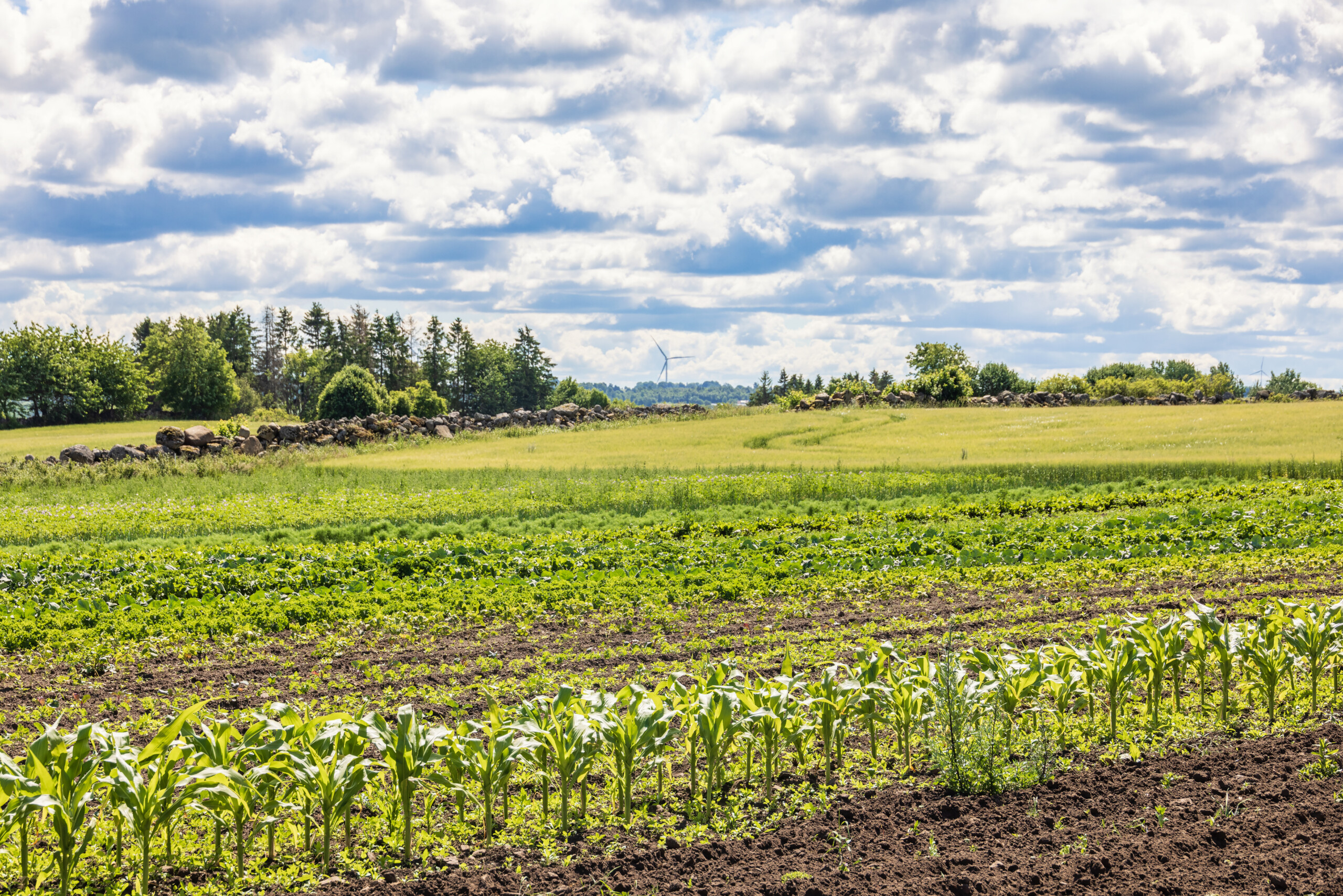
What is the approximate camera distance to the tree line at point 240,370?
7256 centimetres

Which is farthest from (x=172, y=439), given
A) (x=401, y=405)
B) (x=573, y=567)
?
(x=401, y=405)

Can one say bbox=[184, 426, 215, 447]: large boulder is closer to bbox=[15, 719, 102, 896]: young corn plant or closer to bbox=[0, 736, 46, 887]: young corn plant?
bbox=[0, 736, 46, 887]: young corn plant

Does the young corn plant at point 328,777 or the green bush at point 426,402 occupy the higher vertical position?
the green bush at point 426,402

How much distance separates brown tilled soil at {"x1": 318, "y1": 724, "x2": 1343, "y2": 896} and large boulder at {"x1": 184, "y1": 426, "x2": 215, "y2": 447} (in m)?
42.4

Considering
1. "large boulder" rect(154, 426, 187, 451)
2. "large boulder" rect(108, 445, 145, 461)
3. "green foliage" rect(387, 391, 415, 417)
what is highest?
"green foliage" rect(387, 391, 415, 417)

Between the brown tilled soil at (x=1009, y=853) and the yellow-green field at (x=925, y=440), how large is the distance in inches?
1114

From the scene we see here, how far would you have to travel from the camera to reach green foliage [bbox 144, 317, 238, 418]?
290ft

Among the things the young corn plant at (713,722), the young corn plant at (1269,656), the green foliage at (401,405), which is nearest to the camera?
the young corn plant at (713,722)

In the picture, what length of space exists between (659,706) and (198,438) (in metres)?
42.7

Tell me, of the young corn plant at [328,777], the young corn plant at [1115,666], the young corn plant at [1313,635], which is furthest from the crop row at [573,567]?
the young corn plant at [328,777]

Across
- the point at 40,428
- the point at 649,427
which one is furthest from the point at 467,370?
the point at 649,427

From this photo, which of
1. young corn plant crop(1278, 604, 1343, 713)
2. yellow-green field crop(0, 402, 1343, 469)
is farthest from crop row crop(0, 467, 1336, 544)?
young corn plant crop(1278, 604, 1343, 713)

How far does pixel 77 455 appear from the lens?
36.8m

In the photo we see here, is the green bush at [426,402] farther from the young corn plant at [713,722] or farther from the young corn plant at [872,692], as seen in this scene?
the young corn plant at [713,722]
